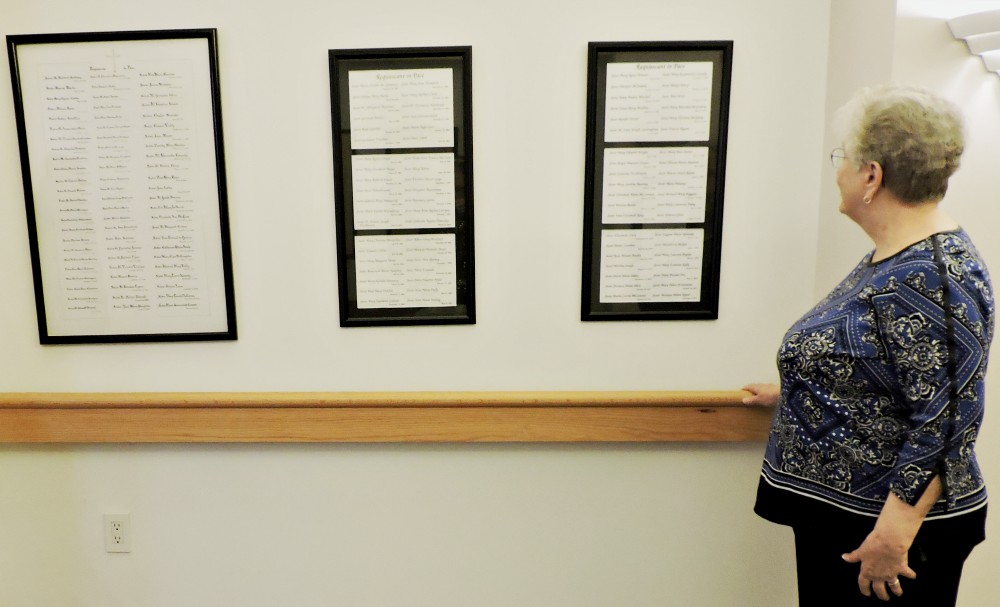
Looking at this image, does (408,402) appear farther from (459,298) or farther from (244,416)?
(244,416)

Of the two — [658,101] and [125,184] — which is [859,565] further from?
[125,184]

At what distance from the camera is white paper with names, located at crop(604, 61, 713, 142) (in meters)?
1.40

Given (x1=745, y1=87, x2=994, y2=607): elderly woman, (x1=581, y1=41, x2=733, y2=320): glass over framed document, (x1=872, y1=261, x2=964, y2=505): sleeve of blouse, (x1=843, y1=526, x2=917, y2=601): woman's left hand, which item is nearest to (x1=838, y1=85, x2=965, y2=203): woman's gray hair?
(x1=745, y1=87, x2=994, y2=607): elderly woman

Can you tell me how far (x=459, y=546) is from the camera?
1.57m

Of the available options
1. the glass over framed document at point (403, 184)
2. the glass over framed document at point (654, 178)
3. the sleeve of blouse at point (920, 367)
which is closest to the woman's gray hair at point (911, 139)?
the sleeve of blouse at point (920, 367)

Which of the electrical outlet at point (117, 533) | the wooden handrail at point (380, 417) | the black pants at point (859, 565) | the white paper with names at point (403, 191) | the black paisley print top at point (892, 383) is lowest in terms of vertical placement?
the electrical outlet at point (117, 533)

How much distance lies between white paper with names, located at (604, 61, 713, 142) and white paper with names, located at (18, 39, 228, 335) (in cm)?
99

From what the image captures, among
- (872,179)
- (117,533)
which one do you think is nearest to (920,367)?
(872,179)

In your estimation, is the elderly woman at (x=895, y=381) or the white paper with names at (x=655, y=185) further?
the white paper with names at (x=655, y=185)

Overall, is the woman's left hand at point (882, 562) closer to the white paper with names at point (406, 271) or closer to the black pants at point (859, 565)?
the black pants at point (859, 565)

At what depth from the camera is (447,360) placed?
1.52 metres

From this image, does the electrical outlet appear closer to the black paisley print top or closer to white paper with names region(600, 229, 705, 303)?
white paper with names region(600, 229, 705, 303)

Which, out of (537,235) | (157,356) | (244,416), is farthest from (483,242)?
(157,356)

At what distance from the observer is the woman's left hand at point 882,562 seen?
982 mm
